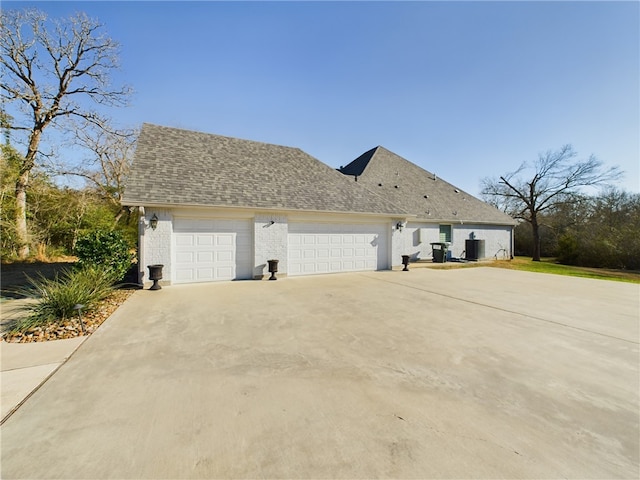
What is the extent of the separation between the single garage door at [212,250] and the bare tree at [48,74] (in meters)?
9.53

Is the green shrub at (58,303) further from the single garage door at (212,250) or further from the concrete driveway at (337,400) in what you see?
the single garage door at (212,250)

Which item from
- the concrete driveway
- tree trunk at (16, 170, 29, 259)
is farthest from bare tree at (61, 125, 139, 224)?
the concrete driveway

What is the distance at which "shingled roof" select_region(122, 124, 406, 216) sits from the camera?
361 inches

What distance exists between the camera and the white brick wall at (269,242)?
10.1m

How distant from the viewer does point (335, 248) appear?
1183 centimetres

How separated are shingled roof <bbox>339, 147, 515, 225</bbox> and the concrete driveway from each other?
12.2 m

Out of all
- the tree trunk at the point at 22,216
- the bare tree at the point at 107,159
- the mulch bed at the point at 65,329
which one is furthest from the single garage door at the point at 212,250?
the bare tree at the point at 107,159

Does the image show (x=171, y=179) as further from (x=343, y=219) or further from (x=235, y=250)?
(x=343, y=219)

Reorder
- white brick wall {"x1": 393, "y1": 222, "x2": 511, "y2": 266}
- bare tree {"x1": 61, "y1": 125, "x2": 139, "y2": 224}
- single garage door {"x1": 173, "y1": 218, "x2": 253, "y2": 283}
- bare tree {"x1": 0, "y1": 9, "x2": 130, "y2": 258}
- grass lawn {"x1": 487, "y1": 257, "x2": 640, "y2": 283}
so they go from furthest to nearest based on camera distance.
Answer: bare tree {"x1": 61, "y1": 125, "x2": 139, "y2": 224}
white brick wall {"x1": 393, "y1": 222, "x2": 511, "y2": 266}
bare tree {"x1": 0, "y1": 9, "x2": 130, "y2": 258}
grass lawn {"x1": 487, "y1": 257, "x2": 640, "y2": 283}
single garage door {"x1": 173, "y1": 218, "x2": 253, "y2": 283}

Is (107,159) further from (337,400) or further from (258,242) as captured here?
(337,400)

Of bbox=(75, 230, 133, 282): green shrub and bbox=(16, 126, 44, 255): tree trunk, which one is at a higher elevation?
bbox=(16, 126, 44, 255): tree trunk

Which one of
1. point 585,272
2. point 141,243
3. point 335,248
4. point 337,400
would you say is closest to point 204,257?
point 141,243

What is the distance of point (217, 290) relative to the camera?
8.27 meters

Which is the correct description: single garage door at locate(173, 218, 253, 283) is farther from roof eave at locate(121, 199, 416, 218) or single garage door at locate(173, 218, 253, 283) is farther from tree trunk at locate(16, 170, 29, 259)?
tree trunk at locate(16, 170, 29, 259)
